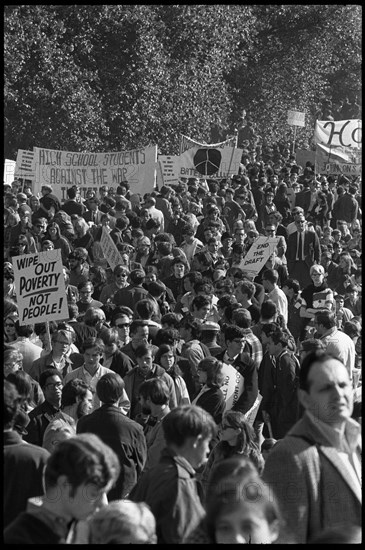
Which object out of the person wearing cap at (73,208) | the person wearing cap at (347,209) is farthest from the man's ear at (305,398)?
the person wearing cap at (347,209)

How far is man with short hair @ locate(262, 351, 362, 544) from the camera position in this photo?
16.6 ft

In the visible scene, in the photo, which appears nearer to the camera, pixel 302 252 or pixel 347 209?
pixel 302 252

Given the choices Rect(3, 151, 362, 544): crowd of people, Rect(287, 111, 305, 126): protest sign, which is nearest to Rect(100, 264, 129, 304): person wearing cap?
Rect(3, 151, 362, 544): crowd of people

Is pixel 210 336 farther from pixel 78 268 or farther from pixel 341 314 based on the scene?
pixel 78 268

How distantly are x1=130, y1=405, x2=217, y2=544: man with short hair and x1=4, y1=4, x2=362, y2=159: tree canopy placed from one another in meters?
22.4

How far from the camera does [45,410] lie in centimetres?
859

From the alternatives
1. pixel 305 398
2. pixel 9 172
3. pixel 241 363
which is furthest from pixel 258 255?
pixel 9 172

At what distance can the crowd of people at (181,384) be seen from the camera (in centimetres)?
485

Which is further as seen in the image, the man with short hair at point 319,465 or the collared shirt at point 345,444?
the collared shirt at point 345,444

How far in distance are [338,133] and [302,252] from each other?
32.3 ft

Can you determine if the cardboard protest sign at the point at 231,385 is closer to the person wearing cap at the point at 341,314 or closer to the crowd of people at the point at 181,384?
the crowd of people at the point at 181,384

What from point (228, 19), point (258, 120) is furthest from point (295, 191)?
point (258, 120)

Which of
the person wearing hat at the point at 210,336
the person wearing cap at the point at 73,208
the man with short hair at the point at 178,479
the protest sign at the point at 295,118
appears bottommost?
the person wearing hat at the point at 210,336

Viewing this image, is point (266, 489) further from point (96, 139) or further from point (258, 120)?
point (258, 120)
